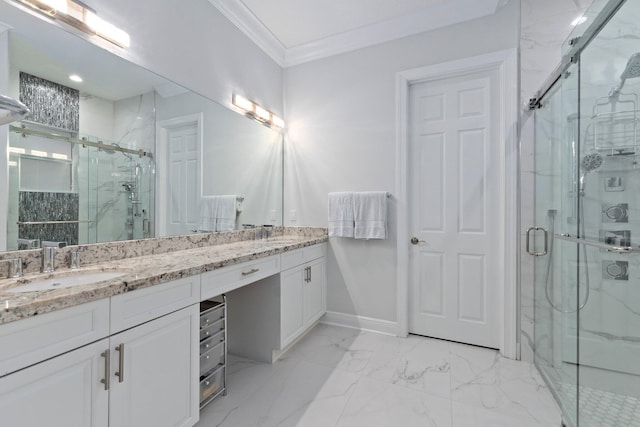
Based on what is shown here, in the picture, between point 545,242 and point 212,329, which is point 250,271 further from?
point 545,242

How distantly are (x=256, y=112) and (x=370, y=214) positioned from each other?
137 cm

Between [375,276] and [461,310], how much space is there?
74cm

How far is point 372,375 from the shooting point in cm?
190

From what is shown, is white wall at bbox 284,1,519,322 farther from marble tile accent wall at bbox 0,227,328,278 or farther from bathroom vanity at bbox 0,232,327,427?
bathroom vanity at bbox 0,232,327,427

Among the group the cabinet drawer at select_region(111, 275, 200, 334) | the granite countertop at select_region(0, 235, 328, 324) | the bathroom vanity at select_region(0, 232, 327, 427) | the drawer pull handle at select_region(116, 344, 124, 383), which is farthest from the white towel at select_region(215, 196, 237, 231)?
the drawer pull handle at select_region(116, 344, 124, 383)

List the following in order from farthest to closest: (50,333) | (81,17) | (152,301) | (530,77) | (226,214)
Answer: (226,214) < (530,77) < (81,17) < (152,301) < (50,333)

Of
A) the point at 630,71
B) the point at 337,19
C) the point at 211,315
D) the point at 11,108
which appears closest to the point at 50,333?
the point at 11,108

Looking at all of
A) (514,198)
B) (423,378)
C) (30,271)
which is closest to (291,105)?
(514,198)

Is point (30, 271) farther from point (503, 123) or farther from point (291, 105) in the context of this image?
point (503, 123)

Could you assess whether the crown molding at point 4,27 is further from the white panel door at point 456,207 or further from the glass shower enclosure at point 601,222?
the glass shower enclosure at point 601,222

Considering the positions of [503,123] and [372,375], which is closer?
[372,375]

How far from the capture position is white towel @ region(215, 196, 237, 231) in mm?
2237

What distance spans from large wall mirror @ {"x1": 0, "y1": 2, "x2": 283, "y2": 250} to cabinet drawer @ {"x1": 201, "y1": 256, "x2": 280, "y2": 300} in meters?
0.57

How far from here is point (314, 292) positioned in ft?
8.23
